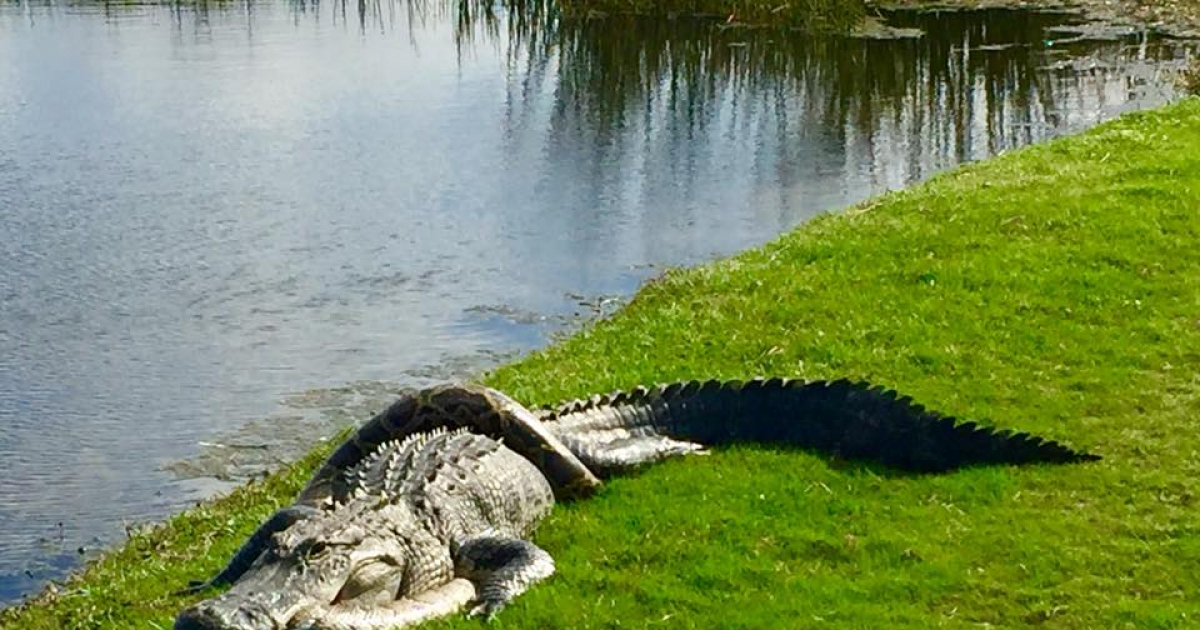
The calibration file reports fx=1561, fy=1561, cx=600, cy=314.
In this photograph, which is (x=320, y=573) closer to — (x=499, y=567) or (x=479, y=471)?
(x=499, y=567)

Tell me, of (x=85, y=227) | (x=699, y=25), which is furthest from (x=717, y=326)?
(x=699, y=25)

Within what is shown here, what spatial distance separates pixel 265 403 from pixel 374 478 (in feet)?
11.1

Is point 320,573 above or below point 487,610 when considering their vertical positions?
above

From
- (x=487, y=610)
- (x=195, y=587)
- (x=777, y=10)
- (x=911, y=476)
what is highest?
(x=777, y=10)

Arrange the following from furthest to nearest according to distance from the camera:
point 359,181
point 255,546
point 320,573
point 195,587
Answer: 1. point 359,181
2. point 195,587
3. point 255,546
4. point 320,573

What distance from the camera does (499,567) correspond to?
5059 mm

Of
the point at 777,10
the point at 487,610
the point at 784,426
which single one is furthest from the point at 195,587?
the point at 777,10

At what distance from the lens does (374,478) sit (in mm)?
5457

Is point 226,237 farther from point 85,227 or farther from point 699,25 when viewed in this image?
point 699,25

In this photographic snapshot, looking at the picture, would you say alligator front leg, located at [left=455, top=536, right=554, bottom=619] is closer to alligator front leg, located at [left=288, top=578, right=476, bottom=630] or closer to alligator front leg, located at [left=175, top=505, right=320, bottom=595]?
alligator front leg, located at [left=288, top=578, right=476, bottom=630]

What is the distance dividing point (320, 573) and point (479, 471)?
103 centimetres

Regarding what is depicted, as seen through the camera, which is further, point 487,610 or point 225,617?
point 487,610

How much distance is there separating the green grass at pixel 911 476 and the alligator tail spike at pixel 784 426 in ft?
0.42

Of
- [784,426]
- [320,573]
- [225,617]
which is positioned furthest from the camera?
[784,426]
